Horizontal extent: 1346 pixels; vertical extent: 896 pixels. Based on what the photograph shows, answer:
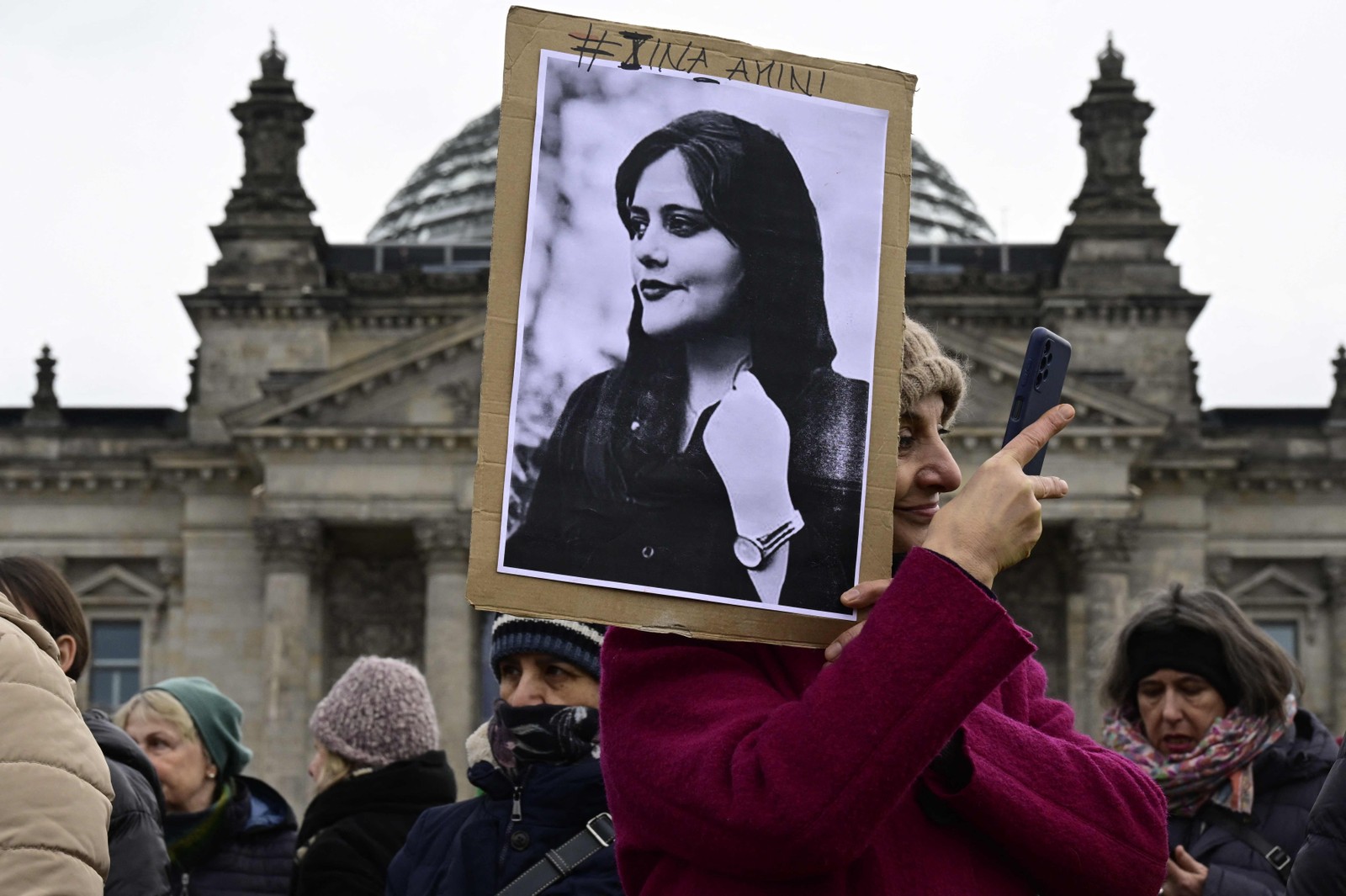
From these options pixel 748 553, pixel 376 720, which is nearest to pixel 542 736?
pixel 376 720

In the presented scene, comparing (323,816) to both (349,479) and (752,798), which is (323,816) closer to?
(752,798)

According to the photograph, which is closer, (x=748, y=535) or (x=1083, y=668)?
(x=748, y=535)

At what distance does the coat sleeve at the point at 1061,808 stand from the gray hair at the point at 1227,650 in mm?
2629

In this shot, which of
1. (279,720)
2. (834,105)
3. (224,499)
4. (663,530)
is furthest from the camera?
(224,499)

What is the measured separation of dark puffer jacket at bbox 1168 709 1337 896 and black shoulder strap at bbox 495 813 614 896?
1742 mm

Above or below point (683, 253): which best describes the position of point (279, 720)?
below

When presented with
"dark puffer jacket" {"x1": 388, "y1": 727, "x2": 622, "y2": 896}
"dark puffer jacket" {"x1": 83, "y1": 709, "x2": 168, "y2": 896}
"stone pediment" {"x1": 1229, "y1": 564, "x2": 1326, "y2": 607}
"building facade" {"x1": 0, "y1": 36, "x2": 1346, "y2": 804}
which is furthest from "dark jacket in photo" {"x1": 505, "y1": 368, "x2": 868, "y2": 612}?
"stone pediment" {"x1": 1229, "y1": 564, "x2": 1326, "y2": 607}

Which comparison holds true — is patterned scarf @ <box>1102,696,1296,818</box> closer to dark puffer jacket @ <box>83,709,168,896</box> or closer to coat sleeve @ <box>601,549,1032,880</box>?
dark puffer jacket @ <box>83,709,168,896</box>

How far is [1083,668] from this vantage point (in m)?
36.7

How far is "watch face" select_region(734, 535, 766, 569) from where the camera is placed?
2.97 meters

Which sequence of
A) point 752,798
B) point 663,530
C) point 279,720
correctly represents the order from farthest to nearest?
1. point 279,720
2. point 663,530
3. point 752,798

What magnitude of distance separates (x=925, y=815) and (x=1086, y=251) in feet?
126

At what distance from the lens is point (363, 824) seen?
21.0 ft

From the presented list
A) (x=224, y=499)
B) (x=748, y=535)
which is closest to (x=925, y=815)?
(x=748, y=535)
